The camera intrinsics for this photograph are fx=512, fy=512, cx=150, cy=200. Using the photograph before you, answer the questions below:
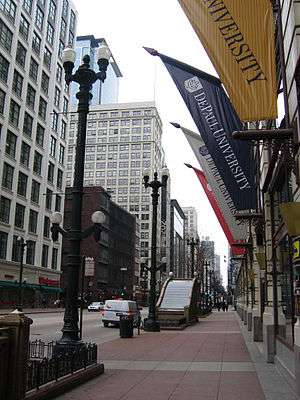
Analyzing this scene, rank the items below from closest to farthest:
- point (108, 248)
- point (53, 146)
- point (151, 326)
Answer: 1. point (151, 326)
2. point (53, 146)
3. point (108, 248)

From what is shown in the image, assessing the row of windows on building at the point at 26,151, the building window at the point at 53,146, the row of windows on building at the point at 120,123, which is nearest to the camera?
the row of windows on building at the point at 26,151

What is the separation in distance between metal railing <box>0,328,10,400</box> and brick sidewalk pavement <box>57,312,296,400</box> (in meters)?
1.84

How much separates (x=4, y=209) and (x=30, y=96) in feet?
55.4

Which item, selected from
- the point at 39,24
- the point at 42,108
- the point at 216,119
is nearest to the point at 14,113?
the point at 42,108

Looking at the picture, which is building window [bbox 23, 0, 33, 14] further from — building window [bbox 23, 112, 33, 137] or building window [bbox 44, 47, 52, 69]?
building window [bbox 23, 112, 33, 137]

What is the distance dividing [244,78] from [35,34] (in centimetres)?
6619

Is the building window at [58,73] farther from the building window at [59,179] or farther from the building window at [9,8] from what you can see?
the building window at [9,8]

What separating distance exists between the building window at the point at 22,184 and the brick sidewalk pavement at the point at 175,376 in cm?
4834

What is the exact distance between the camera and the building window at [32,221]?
67.1m

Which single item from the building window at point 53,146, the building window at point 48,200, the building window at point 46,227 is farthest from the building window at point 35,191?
the building window at point 53,146

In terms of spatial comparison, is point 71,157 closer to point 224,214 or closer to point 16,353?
point 224,214

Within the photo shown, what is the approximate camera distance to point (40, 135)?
2788 inches

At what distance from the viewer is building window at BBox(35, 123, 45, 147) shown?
69.9 metres

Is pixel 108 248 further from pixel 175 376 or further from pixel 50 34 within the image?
pixel 175 376
